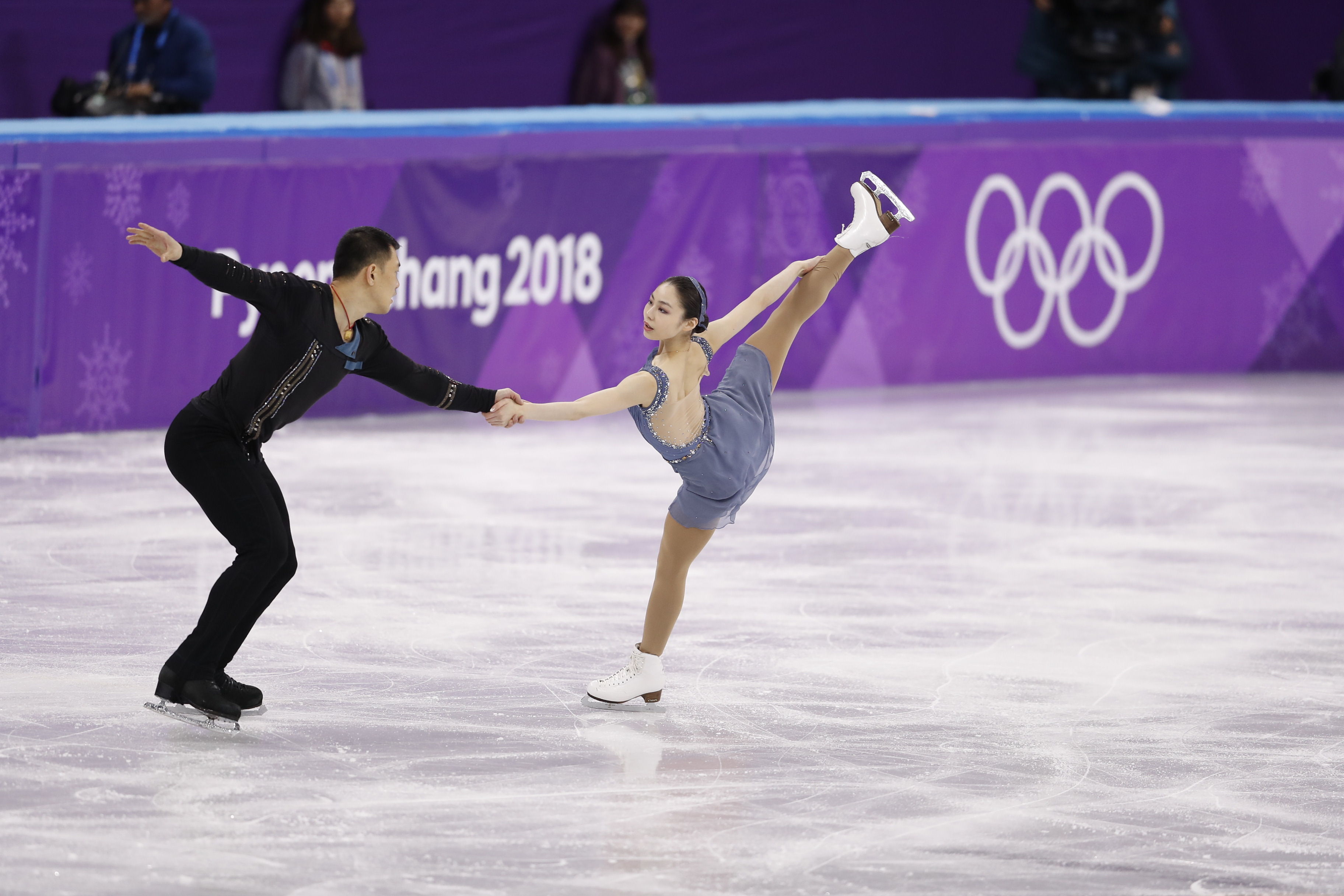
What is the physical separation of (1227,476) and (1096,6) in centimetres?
609

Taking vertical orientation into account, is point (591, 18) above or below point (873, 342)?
above

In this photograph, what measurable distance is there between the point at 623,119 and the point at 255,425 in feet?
23.0

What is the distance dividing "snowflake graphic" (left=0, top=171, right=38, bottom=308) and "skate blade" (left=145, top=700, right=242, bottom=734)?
16.6ft

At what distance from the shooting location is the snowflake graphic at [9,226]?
10297 mm

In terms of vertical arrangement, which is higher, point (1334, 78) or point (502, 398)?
point (1334, 78)

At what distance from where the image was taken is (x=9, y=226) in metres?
10.3

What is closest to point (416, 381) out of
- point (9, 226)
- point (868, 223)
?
point (868, 223)

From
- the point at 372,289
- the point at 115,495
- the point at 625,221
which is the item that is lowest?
the point at 115,495

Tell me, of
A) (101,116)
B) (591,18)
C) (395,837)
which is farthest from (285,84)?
(395,837)

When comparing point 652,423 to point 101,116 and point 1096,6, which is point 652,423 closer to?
point 101,116

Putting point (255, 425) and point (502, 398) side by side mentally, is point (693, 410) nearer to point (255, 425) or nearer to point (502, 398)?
point (502, 398)

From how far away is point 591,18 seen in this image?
17.3 meters

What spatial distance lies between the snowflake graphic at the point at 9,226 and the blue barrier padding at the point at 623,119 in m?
0.22

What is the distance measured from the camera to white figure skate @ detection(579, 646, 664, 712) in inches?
241
